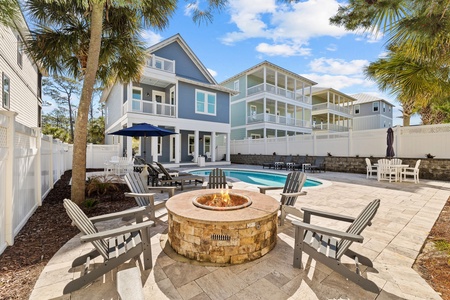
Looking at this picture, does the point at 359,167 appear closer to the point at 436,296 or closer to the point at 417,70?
the point at 417,70

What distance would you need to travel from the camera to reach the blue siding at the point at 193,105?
55.8 feet

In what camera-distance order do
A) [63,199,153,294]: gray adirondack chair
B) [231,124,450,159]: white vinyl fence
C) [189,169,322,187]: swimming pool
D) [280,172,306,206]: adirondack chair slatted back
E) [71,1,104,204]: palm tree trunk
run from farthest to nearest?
[189,169,322,187]: swimming pool
[231,124,450,159]: white vinyl fence
[71,1,104,204]: palm tree trunk
[280,172,306,206]: adirondack chair slatted back
[63,199,153,294]: gray adirondack chair

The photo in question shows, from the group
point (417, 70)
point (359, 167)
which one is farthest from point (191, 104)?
point (417, 70)

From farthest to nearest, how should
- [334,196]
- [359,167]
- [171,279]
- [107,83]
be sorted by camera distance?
[359,167]
[107,83]
[334,196]
[171,279]

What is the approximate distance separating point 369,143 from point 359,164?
1.39m

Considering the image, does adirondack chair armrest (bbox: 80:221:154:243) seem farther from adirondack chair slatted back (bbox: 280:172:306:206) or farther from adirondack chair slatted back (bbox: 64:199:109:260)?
adirondack chair slatted back (bbox: 280:172:306:206)

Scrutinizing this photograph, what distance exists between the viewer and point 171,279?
246 cm

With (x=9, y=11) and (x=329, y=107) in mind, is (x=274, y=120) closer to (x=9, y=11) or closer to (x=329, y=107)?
(x=329, y=107)

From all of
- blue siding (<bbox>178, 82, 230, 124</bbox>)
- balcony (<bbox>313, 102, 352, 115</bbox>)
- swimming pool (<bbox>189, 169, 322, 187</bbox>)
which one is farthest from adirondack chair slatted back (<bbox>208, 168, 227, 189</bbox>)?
balcony (<bbox>313, 102, 352, 115</bbox>)

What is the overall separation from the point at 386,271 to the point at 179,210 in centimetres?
284

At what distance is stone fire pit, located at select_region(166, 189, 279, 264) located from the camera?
269 centimetres

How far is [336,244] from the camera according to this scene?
2.72 meters

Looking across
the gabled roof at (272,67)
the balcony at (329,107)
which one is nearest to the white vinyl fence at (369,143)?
the gabled roof at (272,67)

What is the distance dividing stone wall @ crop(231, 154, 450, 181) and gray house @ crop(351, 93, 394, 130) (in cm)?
2120
